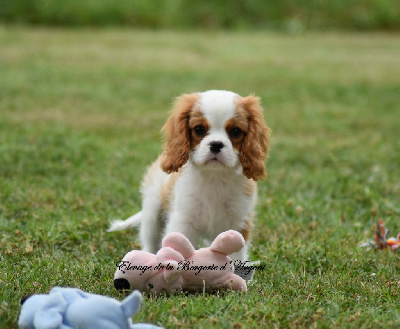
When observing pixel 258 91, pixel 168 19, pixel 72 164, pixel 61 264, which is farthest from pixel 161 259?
pixel 168 19

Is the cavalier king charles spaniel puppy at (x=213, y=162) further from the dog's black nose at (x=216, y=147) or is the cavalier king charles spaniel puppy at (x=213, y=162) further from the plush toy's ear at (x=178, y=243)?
the plush toy's ear at (x=178, y=243)

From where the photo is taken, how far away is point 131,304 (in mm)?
2684

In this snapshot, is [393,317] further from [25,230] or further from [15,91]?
[15,91]

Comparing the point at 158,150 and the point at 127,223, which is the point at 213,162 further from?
the point at 158,150

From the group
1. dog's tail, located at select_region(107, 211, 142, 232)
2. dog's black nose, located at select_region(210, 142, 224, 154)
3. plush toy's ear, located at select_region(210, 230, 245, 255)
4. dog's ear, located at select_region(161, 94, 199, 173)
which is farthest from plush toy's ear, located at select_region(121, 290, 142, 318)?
dog's tail, located at select_region(107, 211, 142, 232)

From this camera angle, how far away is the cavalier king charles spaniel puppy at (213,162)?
3.74 meters

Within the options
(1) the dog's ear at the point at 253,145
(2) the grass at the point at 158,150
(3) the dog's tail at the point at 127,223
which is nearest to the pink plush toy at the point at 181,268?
(2) the grass at the point at 158,150

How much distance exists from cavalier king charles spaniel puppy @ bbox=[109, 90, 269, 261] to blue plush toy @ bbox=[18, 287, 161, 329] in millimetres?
1223

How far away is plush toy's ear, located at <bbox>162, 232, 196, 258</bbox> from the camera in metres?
3.45

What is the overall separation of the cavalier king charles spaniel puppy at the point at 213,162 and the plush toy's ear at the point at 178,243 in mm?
455

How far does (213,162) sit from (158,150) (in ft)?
11.2

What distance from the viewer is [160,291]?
3447 millimetres

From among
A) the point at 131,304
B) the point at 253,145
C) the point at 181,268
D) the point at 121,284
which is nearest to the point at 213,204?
the point at 253,145

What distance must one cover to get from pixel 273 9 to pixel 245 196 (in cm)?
1787
